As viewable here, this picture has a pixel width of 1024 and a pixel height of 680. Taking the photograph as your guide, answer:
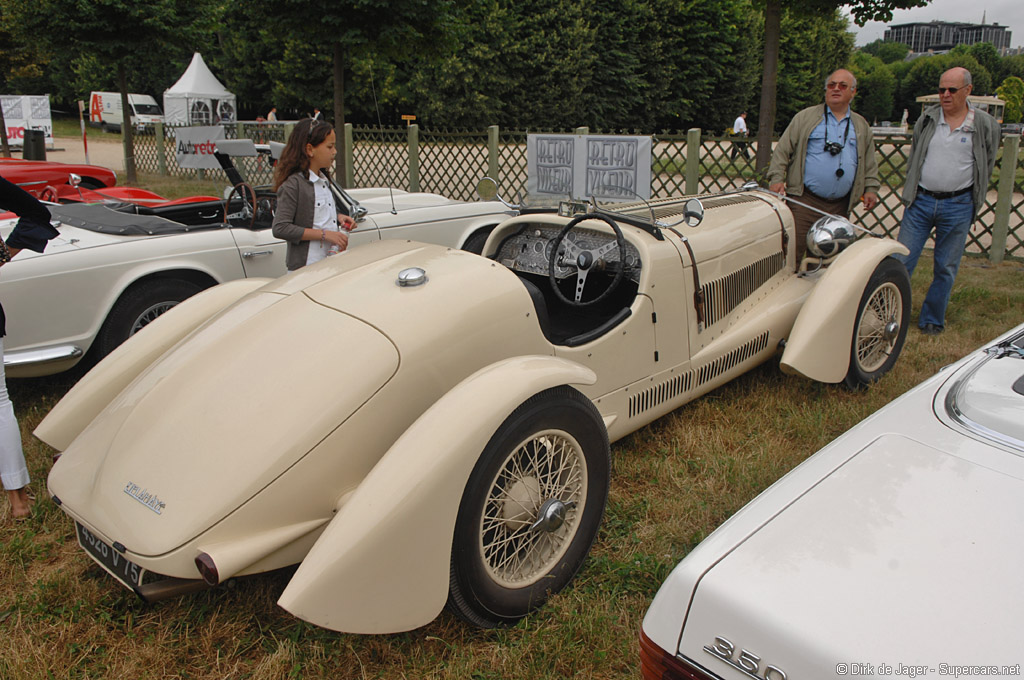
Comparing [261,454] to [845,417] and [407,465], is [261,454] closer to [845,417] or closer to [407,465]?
[407,465]

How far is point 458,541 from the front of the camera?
2.11 m

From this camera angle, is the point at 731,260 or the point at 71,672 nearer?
the point at 71,672

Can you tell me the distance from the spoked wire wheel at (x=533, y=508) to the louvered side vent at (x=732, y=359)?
4.45 ft

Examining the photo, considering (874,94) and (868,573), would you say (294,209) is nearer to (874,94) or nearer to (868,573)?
(868,573)

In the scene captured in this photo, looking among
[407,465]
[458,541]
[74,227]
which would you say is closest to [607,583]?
[458,541]

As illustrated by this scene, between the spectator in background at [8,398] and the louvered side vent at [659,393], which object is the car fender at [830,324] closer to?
the louvered side vent at [659,393]

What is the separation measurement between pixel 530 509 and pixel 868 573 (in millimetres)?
1168

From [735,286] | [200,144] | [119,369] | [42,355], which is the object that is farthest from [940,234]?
[200,144]

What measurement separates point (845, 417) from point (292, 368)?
2.95 metres

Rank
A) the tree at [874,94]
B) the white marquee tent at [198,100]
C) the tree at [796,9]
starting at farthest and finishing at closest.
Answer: the tree at [874,94]
the white marquee tent at [198,100]
the tree at [796,9]

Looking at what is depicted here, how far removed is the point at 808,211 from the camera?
5.03 meters

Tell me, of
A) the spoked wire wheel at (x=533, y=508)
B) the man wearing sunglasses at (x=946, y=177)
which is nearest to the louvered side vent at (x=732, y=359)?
the spoked wire wheel at (x=533, y=508)

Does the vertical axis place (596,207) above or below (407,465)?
above

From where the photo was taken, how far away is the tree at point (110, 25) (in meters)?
12.1
